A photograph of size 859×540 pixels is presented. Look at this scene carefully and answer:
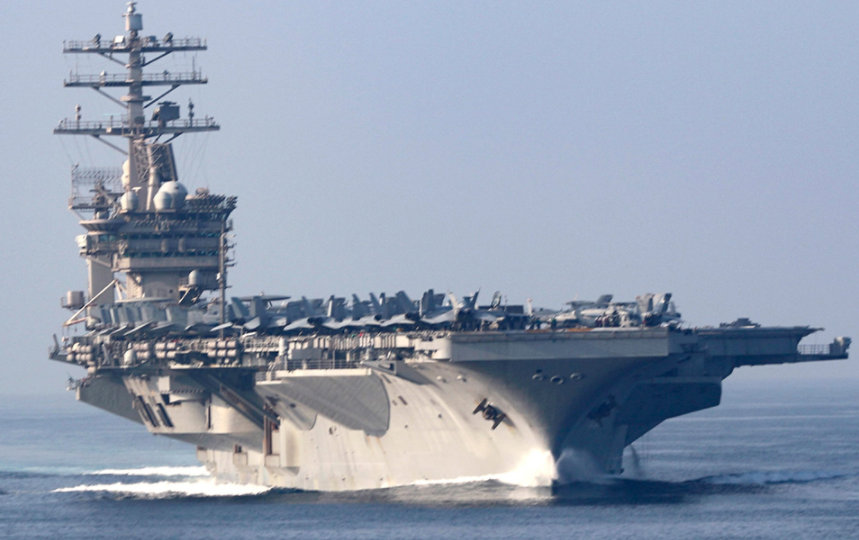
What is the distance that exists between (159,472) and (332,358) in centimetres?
1895

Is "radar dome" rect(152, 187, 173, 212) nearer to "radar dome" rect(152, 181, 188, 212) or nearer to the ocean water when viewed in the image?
"radar dome" rect(152, 181, 188, 212)

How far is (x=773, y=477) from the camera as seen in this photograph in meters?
43.9

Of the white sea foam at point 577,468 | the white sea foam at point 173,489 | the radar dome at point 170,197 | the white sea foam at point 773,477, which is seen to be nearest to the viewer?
the white sea foam at point 577,468

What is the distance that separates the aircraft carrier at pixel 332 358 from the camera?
3634 centimetres

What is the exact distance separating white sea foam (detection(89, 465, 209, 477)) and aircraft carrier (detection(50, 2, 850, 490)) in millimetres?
5987

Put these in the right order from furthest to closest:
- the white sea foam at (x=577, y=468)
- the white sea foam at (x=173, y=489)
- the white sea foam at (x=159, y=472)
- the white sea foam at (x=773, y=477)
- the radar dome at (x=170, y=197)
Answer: the white sea foam at (x=159, y=472) → the radar dome at (x=170, y=197) → the white sea foam at (x=173, y=489) → the white sea foam at (x=773, y=477) → the white sea foam at (x=577, y=468)

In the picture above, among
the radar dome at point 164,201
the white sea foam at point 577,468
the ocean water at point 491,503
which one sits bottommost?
the ocean water at point 491,503

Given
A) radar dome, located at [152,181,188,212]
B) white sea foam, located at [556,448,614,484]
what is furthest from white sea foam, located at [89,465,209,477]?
white sea foam, located at [556,448,614,484]

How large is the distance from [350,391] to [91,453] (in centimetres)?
3203

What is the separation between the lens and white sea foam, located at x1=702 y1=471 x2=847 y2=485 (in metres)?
43.1

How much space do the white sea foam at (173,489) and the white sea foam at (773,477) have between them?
432 inches

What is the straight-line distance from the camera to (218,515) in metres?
39.3

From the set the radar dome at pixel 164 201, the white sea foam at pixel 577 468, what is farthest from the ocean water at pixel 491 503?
the radar dome at pixel 164 201

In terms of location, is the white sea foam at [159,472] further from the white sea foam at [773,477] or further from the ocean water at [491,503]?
the white sea foam at [773,477]
